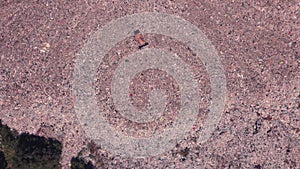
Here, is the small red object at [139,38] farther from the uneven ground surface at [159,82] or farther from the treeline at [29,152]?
the treeline at [29,152]

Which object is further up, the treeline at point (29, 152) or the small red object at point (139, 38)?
the small red object at point (139, 38)

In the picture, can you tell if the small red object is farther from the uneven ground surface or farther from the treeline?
the treeline

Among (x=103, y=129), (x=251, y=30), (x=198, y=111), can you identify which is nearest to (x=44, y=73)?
(x=103, y=129)

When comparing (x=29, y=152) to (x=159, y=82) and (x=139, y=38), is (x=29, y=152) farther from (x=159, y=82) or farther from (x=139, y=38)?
(x=139, y=38)

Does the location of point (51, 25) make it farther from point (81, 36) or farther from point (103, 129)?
point (103, 129)

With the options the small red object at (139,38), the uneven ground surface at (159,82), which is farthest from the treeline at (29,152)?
the small red object at (139,38)

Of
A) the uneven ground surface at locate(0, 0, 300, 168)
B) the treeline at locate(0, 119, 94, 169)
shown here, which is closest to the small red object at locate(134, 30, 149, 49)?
the uneven ground surface at locate(0, 0, 300, 168)
